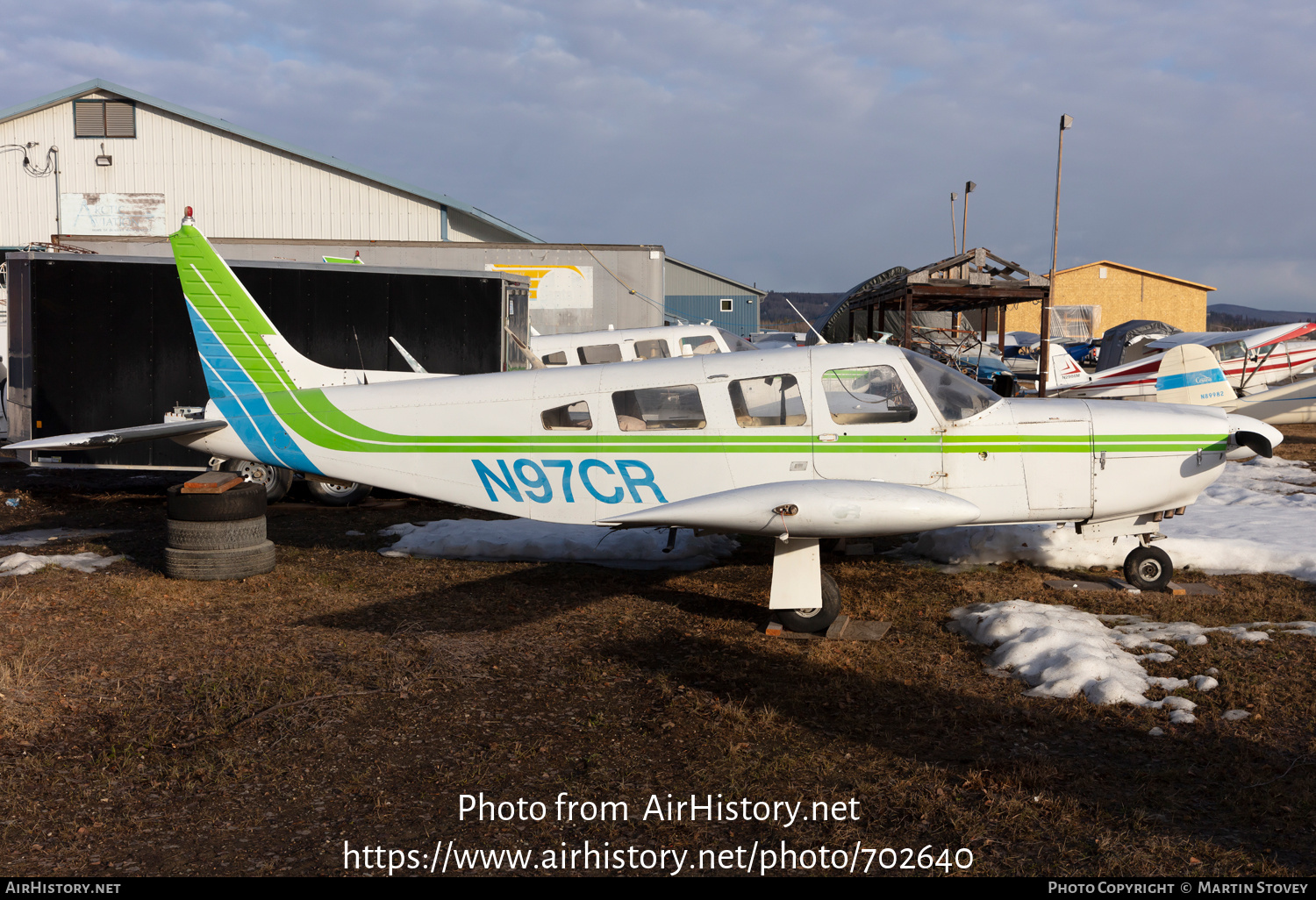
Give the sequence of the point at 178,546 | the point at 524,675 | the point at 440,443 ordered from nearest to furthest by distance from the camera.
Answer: the point at 524,675 → the point at 440,443 → the point at 178,546

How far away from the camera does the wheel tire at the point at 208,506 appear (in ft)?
25.9

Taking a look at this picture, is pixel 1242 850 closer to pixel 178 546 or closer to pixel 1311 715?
pixel 1311 715

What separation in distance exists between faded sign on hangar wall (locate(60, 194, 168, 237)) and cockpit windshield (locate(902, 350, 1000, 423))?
2671cm

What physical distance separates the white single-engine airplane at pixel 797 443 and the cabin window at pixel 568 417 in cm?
1

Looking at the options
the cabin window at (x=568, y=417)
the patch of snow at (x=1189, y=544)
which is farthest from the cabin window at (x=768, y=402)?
the patch of snow at (x=1189, y=544)

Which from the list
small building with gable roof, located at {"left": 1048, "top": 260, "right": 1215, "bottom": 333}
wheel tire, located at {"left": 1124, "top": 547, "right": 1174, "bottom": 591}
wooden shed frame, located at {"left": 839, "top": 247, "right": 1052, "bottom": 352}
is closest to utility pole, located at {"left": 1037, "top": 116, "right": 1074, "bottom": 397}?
wooden shed frame, located at {"left": 839, "top": 247, "right": 1052, "bottom": 352}

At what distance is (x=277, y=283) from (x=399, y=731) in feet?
28.3

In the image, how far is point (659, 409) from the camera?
7.05 m

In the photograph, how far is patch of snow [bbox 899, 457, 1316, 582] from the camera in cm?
824

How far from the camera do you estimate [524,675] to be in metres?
5.79

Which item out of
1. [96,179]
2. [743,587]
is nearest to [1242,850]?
[743,587]

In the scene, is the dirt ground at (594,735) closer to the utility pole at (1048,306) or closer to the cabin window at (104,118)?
the utility pole at (1048,306)

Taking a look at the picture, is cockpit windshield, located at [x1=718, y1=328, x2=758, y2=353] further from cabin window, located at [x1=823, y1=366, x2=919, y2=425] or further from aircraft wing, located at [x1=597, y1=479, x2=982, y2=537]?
aircraft wing, located at [x1=597, y1=479, x2=982, y2=537]

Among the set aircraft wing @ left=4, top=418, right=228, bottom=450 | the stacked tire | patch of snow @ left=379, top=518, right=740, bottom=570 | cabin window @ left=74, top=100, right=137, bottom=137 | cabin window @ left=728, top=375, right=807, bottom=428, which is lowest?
patch of snow @ left=379, top=518, right=740, bottom=570
